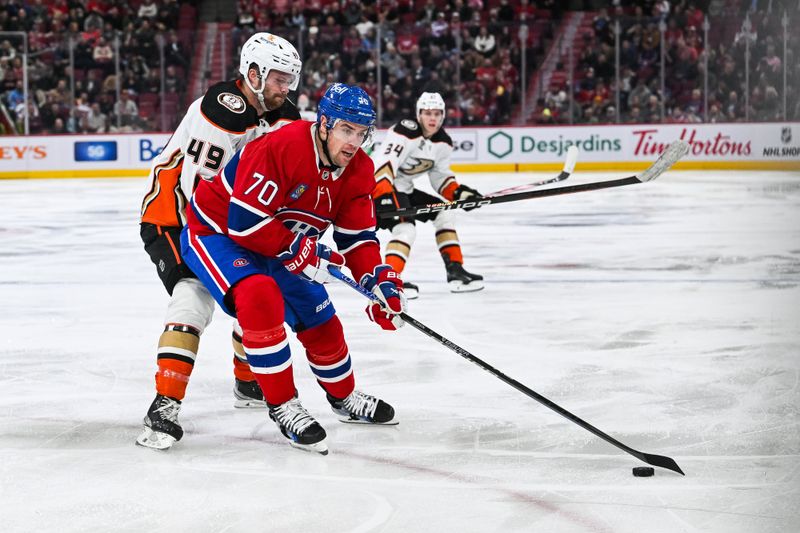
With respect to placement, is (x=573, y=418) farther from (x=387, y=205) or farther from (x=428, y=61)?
(x=428, y=61)

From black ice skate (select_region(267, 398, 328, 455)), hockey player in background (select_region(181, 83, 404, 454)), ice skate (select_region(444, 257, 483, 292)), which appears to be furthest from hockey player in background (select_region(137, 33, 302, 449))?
ice skate (select_region(444, 257, 483, 292))

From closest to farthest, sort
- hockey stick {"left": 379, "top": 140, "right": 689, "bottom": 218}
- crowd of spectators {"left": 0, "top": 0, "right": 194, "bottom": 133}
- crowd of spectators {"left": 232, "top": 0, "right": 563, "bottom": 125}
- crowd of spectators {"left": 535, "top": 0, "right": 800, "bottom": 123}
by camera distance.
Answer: hockey stick {"left": 379, "top": 140, "right": 689, "bottom": 218} < crowd of spectators {"left": 535, "top": 0, "right": 800, "bottom": 123} < crowd of spectators {"left": 0, "top": 0, "right": 194, "bottom": 133} < crowd of spectators {"left": 232, "top": 0, "right": 563, "bottom": 125}

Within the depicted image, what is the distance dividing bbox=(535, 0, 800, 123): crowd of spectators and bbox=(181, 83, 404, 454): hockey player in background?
34.3 feet

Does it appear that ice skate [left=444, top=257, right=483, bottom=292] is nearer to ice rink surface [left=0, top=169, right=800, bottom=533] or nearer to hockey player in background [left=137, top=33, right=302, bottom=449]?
ice rink surface [left=0, top=169, right=800, bottom=533]

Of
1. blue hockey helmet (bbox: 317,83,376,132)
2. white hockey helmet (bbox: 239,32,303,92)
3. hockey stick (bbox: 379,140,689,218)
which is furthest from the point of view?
hockey stick (bbox: 379,140,689,218)

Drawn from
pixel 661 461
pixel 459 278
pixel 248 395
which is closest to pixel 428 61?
pixel 459 278

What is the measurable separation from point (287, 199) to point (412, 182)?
2.91 m

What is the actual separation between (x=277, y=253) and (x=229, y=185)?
221mm

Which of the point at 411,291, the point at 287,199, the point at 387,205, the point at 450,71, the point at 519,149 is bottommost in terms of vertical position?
the point at 411,291

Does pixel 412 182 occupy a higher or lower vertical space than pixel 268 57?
lower

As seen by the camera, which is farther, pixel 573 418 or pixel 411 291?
pixel 411 291

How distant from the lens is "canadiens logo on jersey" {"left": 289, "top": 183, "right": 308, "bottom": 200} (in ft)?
9.50

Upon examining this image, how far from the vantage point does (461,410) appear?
3.36 meters

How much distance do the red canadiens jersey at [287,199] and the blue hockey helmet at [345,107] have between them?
0.24 feet
